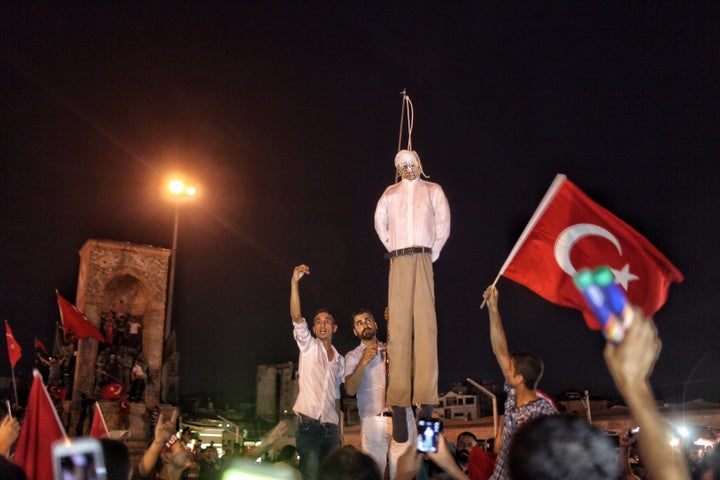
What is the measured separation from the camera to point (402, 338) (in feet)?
22.9

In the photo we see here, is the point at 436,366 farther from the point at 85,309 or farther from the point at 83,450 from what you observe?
the point at 85,309

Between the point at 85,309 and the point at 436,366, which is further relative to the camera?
the point at 85,309

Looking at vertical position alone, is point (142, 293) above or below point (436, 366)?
above

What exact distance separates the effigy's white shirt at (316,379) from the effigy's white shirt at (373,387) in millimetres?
236

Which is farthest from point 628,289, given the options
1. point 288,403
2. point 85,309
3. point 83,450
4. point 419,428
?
point 288,403

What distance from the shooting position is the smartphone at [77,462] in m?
3.12

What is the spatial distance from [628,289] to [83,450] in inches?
223

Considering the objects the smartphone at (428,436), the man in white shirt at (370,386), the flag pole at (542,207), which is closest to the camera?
the smartphone at (428,436)

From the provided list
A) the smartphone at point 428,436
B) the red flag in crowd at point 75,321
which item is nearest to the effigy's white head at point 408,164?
the smartphone at point 428,436

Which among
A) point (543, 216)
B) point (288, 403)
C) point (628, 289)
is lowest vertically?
point (288, 403)

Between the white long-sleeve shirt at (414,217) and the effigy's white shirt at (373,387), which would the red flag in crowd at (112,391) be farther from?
the white long-sleeve shirt at (414,217)

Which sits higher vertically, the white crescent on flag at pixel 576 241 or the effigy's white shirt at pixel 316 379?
the white crescent on flag at pixel 576 241

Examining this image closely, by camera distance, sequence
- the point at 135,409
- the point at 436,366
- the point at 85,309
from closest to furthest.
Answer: the point at 436,366 → the point at 135,409 → the point at 85,309

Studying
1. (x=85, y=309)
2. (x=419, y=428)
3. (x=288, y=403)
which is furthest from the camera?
(x=288, y=403)
